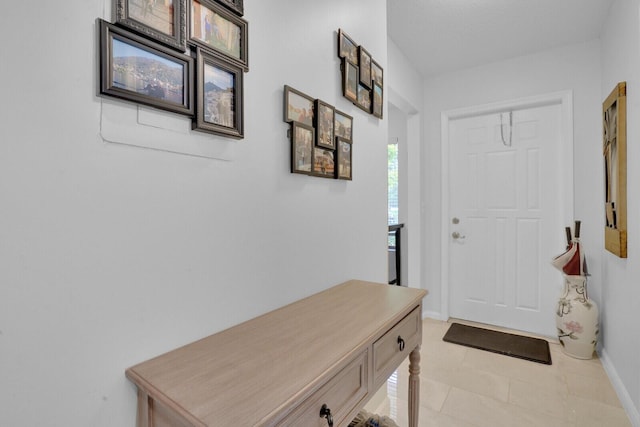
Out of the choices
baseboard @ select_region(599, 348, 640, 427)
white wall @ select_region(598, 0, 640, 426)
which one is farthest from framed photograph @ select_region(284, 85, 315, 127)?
baseboard @ select_region(599, 348, 640, 427)

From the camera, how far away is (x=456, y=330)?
9.92 ft

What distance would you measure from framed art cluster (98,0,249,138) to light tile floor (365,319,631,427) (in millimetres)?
1741

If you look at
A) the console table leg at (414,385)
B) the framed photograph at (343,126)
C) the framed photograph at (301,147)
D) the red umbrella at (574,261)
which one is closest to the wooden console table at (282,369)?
the console table leg at (414,385)

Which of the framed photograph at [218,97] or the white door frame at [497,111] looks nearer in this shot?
the framed photograph at [218,97]

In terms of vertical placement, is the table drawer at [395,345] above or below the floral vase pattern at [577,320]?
above

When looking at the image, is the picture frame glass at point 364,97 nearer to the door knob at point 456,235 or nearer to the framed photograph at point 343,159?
the framed photograph at point 343,159

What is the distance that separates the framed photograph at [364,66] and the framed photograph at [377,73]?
0.21 feet

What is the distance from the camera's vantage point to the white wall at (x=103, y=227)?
2.05 ft

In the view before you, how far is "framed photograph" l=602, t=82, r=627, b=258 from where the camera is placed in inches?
74.5

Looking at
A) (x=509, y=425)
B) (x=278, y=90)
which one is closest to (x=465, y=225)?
(x=509, y=425)

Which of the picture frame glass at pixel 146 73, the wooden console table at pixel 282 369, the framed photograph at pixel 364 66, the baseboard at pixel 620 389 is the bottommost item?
the baseboard at pixel 620 389

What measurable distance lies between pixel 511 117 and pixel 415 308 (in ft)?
8.16

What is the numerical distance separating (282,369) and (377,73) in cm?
172

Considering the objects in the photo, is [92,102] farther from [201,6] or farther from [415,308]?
[415,308]
